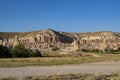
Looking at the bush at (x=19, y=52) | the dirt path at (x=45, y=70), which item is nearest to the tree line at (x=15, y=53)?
the bush at (x=19, y=52)

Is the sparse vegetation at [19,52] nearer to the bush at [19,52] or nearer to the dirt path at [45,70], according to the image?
the bush at [19,52]

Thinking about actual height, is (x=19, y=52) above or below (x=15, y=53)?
above

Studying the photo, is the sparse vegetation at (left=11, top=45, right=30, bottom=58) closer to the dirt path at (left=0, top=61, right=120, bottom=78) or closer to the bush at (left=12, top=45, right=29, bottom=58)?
the bush at (left=12, top=45, right=29, bottom=58)

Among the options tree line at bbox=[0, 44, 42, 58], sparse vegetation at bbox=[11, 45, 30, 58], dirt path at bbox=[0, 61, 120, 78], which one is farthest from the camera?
sparse vegetation at bbox=[11, 45, 30, 58]

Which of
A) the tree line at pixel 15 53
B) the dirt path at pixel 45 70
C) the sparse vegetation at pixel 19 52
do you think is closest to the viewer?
the dirt path at pixel 45 70

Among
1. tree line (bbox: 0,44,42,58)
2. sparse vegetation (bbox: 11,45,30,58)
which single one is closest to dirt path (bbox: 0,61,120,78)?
tree line (bbox: 0,44,42,58)

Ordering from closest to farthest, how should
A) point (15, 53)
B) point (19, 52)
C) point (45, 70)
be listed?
point (45, 70) < point (15, 53) < point (19, 52)

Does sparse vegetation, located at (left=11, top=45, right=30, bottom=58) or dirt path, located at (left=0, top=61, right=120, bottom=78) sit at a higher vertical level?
sparse vegetation, located at (left=11, top=45, right=30, bottom=58)

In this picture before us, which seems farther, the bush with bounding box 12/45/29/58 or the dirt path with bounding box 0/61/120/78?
the bush with bounding box 12/45/29/58

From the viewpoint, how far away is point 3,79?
58.4ft

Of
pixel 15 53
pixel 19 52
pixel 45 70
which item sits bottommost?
pixel 45 70

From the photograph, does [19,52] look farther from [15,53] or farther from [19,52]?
[15,53]

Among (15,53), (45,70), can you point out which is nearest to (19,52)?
(15,53)

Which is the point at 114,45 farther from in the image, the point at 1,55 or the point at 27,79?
the point at 27,79
